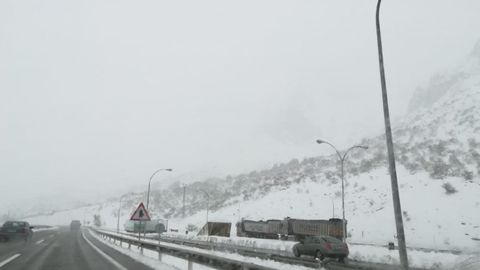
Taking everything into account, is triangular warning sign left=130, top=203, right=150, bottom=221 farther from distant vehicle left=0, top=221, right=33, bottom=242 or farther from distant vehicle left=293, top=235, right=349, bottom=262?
distant vehicle left=0, top=221, right=33, bottom=242

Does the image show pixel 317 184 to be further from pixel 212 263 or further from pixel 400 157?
pixel 212 263

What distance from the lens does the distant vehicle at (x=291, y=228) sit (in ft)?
144

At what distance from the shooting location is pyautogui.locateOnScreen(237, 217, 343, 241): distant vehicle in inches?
1731

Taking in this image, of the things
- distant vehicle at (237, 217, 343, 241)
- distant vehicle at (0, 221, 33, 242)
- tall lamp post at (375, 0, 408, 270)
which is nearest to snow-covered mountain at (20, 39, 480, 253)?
distant vehicle at (237, 217, 343, 241)

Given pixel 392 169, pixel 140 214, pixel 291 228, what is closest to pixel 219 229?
pixel 291 228

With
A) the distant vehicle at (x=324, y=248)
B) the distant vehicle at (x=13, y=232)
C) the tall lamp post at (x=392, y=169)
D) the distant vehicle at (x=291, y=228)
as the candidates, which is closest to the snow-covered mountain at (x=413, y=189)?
the distant vehicle at (x=291, y=228)

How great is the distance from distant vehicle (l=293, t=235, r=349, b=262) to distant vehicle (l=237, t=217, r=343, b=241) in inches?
712

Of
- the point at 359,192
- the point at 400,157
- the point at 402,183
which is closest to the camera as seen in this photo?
the point at 402,183

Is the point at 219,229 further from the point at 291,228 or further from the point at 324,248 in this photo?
the point at 324,248

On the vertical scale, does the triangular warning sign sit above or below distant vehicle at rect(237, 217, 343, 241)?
above

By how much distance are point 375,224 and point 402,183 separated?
12127mm

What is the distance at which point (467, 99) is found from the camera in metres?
96.7

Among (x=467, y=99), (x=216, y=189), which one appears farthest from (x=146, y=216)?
(x=216, y=189)

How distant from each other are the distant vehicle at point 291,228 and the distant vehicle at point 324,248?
18092 mm
